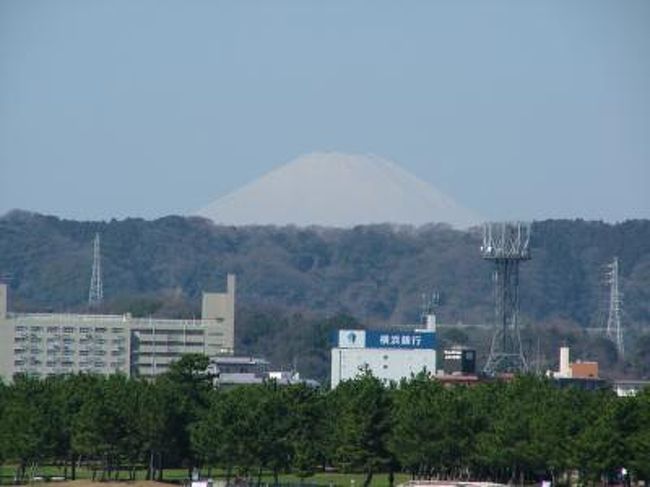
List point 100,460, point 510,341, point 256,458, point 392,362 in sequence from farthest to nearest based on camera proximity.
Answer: point 510,341, point 392,362, point 100,460, point 256,458

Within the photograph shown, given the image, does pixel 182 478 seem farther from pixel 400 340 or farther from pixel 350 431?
pixel 400 340

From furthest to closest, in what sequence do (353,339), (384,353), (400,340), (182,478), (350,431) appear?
(353,339) < (400,340) < (384,353) < (182,478) < (350,431)

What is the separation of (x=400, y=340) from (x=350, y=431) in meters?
68.6

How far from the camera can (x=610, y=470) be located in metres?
89.1

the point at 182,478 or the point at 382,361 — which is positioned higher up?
the point at 382,361

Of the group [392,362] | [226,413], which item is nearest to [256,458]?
[226,413]

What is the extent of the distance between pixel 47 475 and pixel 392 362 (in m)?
58.9

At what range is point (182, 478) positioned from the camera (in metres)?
102

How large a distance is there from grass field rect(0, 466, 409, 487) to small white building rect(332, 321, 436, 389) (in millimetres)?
51263

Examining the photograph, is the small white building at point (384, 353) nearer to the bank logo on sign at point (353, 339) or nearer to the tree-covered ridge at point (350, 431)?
the bank logo on sign at point (353, 339)

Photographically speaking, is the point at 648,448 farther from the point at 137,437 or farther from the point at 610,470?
the point at 137,437

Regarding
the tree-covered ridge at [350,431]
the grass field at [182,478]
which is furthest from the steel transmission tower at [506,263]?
the tree-covered ridge at [350,431]

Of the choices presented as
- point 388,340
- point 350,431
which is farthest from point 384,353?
point 350,431

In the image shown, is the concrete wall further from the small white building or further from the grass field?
the grass field
